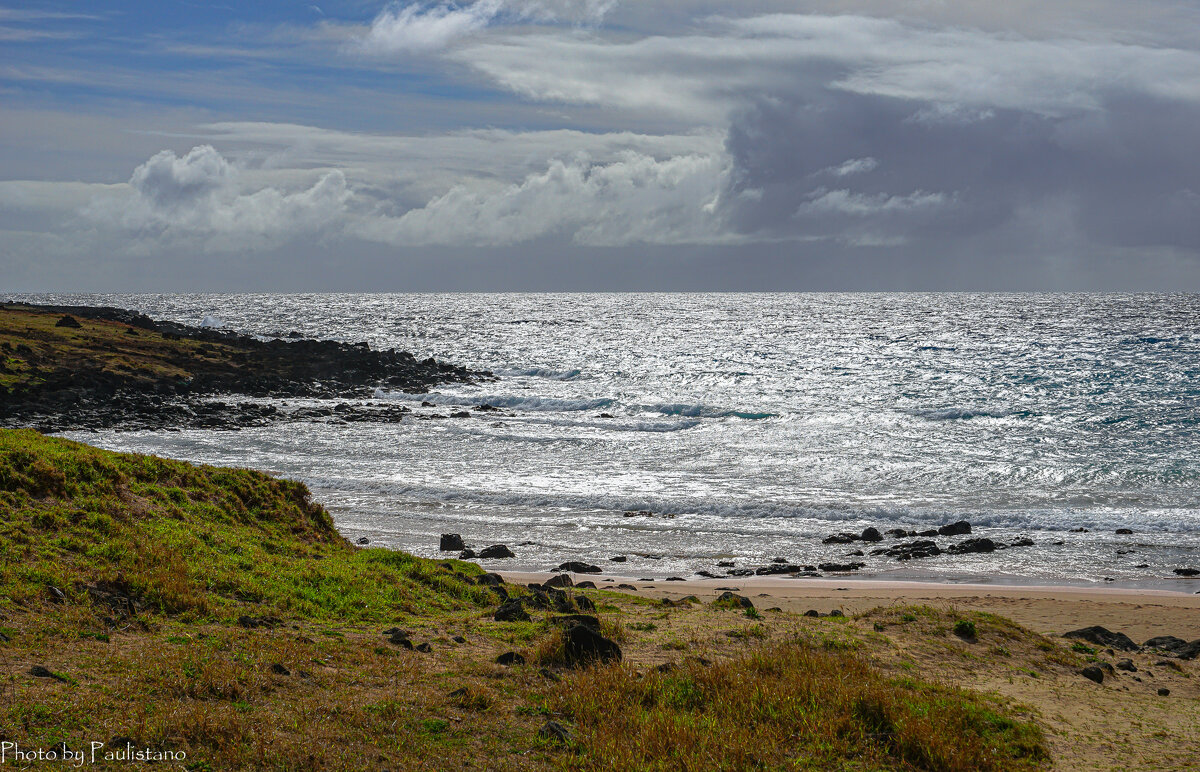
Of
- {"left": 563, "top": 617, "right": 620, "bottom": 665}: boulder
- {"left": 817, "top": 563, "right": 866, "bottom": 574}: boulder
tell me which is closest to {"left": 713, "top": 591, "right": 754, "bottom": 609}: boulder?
{"left": 563, "top": 617, "right": 620, "bottom": 665}: boulder

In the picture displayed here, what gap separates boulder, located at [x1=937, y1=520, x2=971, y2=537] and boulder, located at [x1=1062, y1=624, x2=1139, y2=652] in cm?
937

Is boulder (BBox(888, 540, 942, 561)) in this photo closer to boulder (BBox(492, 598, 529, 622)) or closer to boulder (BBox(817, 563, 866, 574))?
boulder (BBox(817, 563, 866, 574))

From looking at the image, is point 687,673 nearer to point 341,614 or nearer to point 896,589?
point 341,614

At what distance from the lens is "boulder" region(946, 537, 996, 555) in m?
20.7

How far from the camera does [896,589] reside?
56.8ft

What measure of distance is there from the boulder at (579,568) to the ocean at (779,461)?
0.41 meters

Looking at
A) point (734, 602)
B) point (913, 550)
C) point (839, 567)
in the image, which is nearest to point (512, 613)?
point (734, 602)

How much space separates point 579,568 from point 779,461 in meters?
15.3

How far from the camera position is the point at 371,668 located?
8547 millimetres

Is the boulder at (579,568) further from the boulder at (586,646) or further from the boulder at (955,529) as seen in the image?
the boulder at (955,529)

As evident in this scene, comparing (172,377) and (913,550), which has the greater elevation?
(172,377)

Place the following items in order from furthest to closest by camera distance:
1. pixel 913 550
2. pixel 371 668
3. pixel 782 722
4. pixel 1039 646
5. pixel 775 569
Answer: pixel 913 550 < pixel 775 569 < pixel 1039 646 < pixel 371 668 < pixel 782 722

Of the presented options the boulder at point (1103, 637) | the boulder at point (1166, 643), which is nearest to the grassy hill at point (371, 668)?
the boulder at point (1103, 637)

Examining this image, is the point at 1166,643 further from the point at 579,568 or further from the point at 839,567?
the point at 579,568
